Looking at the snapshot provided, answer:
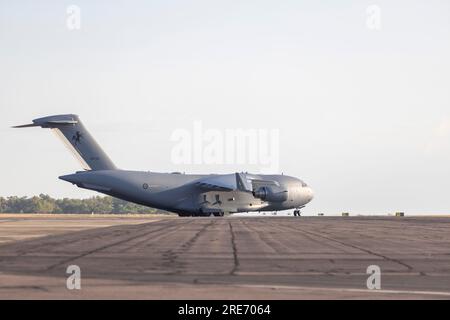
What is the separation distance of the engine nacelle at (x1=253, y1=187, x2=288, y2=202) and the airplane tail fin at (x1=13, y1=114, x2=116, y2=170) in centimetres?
2401

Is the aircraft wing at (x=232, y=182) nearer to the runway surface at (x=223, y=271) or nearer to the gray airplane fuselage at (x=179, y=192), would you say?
the gray airplane fuselage at (x=179, y=192)

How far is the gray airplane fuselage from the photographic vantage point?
9862 centimetres

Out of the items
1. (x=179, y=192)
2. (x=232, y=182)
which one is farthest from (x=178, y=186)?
(x=232, y=182)

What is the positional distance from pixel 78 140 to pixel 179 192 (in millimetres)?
16555

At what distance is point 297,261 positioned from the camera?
21.5 metres

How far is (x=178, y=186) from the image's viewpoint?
10662 cm

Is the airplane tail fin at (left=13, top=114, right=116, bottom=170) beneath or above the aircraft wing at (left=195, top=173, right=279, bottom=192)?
above

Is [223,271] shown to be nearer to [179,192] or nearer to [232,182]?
[179,192]

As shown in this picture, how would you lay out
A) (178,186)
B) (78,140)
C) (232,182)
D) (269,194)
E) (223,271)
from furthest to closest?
A: 1. (269,194)
2. (232,182)
3. (178,186)
4. (78,140)
5. (223,271)

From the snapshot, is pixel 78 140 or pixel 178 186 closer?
pixel 78 140

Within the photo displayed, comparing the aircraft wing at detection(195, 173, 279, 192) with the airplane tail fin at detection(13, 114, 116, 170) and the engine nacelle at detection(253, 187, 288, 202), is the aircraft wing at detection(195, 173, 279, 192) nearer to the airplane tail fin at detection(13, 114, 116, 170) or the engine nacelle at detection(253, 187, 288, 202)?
the engine nacelle at detection(253, 187, 288, 202)

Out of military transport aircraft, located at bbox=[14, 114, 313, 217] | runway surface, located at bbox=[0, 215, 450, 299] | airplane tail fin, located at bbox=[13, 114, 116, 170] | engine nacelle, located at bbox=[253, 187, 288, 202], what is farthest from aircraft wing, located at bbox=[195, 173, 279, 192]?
runway surface, located at bbox=[0, 215, 450, 299]

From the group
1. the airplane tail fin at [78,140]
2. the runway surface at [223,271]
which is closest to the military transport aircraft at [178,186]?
the airplane tail fin at [78,140]
